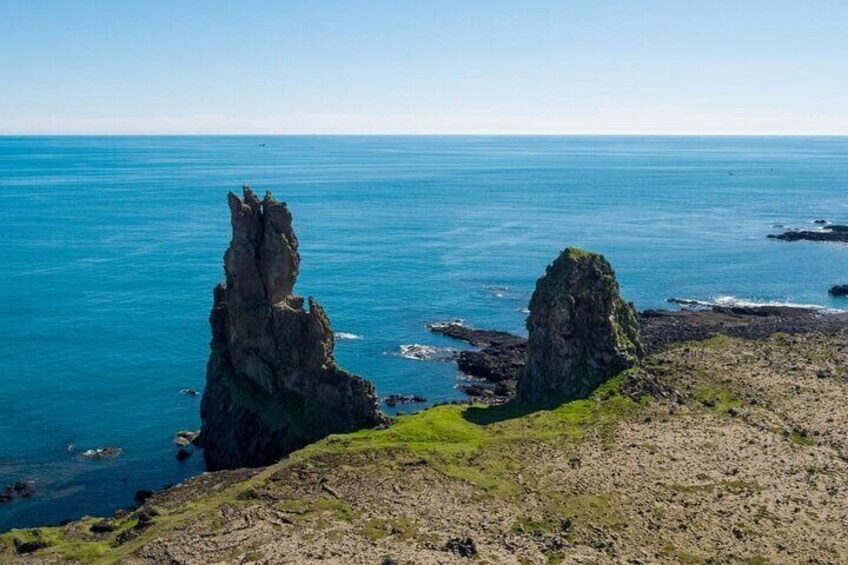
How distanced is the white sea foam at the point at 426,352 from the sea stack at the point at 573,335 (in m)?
23.1

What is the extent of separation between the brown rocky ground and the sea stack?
231 cm

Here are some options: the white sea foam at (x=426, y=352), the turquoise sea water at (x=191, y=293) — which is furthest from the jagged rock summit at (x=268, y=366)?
the white sea foam at (x=426, y=352)

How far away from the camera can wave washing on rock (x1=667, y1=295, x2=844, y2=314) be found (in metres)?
111

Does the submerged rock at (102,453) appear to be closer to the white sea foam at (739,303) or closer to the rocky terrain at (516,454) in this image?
the rocky terrain at (516,454)

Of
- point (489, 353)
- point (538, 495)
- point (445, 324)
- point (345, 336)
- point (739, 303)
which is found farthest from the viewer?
point (739, 303)

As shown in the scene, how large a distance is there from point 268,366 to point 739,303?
2959 inches

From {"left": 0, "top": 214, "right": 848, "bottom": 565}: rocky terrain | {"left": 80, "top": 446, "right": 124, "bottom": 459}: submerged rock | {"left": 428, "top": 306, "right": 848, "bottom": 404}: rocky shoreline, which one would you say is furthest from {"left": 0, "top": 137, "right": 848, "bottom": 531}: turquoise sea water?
{"left": 0, "top": 214, "right": 848, "bottom": 565}: rocky terrain

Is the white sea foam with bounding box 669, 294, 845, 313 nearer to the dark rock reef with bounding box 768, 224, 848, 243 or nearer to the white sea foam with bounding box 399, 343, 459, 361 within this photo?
the white sea foam with bounding box 399, 343, 459, 361

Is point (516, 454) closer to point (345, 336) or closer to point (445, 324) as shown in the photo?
point (345, 336)

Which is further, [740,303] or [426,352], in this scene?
[740,303]

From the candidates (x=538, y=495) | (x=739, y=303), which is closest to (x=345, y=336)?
(x=538, y=495)

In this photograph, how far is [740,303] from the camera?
11425cm

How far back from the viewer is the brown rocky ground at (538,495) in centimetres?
4262

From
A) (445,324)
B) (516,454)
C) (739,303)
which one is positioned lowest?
(445,324)
